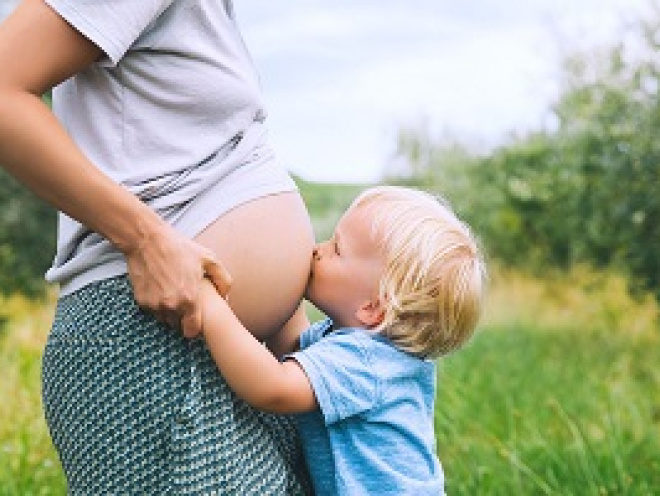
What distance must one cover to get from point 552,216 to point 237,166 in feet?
27.3

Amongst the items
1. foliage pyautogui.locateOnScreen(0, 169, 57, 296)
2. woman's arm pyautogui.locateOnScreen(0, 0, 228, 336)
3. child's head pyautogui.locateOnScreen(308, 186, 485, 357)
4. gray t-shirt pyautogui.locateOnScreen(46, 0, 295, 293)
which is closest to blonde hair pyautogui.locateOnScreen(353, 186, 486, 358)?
child's head pyautogui.locateOnScreen(308, 186, 485, 357)

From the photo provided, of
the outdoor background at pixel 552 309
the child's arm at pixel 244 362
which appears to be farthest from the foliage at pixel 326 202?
the child's arm at pixel 244 362

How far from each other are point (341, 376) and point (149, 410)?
11.7 inches

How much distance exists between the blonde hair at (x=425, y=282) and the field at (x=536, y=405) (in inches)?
66.8

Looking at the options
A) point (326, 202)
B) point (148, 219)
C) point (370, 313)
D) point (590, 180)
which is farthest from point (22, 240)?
point (148, 219)

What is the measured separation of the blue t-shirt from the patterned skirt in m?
0.10

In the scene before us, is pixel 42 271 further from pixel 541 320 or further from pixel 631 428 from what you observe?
pixel 631 428

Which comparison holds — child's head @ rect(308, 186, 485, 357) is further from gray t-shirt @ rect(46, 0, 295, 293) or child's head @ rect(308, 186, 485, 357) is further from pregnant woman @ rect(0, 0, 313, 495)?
gray t-shirt @ rect(46, 0, 295, 293)

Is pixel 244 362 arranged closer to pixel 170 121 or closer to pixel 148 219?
pixel 148 219

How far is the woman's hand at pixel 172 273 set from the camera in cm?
186

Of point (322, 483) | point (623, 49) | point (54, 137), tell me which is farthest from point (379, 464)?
point (623, 49)

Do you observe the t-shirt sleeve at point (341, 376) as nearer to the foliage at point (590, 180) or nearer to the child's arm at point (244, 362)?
the child's arm at point (244, 362)

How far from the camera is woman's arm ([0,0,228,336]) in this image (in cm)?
182

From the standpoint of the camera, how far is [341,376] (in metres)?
2.01
